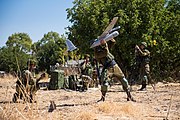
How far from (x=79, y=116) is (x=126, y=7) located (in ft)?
53.3

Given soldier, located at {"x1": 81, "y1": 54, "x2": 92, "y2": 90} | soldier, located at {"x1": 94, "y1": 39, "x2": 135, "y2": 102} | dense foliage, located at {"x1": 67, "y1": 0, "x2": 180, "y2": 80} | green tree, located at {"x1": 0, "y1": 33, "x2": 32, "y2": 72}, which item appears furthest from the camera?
dense foliage, located at {"x1": 67, "y1": 0, "x2": 180, "y2": 80}

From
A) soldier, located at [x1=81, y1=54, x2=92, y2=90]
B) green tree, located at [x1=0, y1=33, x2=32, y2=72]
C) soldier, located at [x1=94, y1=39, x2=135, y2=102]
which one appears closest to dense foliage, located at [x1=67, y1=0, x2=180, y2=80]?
soldier, located at [x1=81, y1=54, x2=92, y2=90]

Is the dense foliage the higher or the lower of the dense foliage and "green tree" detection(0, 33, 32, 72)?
the higher

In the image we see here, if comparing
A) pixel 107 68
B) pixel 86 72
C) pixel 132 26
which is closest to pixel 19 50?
pixel 107 68

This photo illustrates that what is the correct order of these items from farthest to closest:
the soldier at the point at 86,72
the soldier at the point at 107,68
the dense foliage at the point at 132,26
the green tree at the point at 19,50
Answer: the dense foliage at the point at 132,26
the soldier at the point at 86,72
the soldier at the point at 107,68
the green tree at the point at 19,50

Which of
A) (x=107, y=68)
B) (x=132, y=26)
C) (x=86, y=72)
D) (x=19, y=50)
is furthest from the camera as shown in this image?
(x=132, y=26)

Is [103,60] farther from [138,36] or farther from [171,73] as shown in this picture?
[171,73]

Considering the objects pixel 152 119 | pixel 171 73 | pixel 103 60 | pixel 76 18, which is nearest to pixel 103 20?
pixel 76 18

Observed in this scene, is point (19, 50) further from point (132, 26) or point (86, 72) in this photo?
point (132, 26)

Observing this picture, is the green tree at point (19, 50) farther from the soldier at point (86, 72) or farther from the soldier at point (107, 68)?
the soldier at point (86, 72)

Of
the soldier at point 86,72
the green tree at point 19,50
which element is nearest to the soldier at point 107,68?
the green tree at point 19,50

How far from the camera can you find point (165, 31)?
70.1 ft

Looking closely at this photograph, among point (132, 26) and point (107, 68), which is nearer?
point (107, 68)

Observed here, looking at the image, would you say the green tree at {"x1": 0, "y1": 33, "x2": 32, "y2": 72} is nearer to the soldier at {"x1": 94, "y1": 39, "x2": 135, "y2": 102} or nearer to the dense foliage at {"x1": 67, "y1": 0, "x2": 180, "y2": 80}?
the soldier at {"x1": 94, "y1": 39, "x2": 135, "y2": 102}
